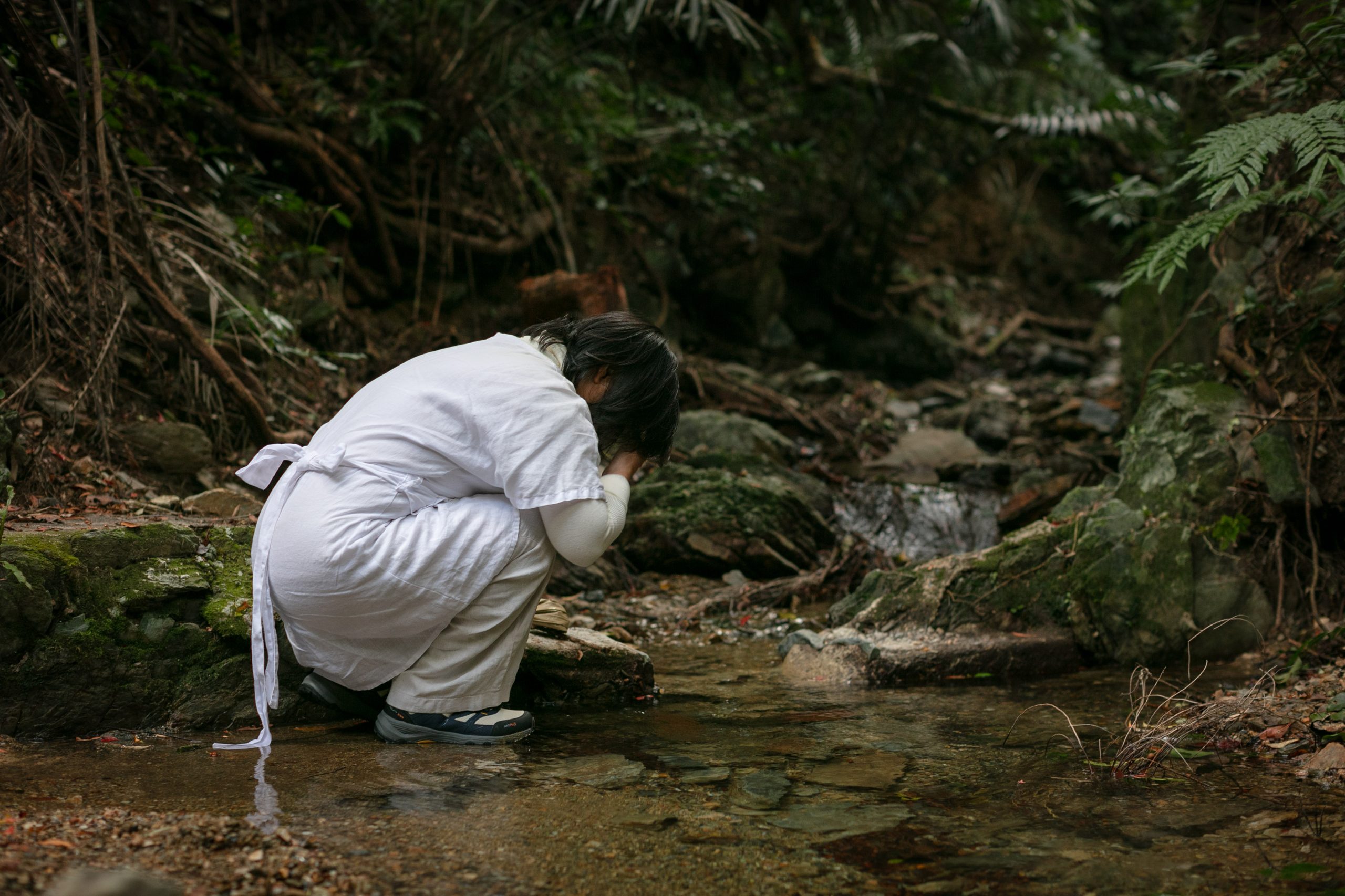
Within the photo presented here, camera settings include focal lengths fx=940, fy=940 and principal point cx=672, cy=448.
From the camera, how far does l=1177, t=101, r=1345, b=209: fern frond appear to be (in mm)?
2660

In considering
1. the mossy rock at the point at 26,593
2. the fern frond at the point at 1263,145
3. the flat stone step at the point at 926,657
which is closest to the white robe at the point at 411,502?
the mossy rock at the point at 26,593

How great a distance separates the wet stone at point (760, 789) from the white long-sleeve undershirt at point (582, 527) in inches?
24.0

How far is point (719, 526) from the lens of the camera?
16.1 ft

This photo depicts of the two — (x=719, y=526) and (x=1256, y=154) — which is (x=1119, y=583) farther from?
(x=719, y=526)

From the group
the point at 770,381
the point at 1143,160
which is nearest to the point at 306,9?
the point at 770,381

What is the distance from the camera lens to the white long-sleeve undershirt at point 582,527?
7.22 ft

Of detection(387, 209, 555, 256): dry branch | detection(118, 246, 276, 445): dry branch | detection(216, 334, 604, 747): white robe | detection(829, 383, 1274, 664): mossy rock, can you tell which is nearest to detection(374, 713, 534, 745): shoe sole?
detection(216, 334, 604, 747): white robe

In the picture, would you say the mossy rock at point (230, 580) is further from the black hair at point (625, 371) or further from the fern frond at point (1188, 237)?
the fern frond at point (1188, 237)

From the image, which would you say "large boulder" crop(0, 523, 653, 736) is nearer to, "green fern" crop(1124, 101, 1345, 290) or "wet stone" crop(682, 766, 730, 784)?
"wet stone" crop(682, 766, 730, 784)

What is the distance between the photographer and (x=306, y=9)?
21.1 ft

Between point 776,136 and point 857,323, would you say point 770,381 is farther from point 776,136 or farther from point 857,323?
point 776,136

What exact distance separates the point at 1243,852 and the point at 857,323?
848 cm

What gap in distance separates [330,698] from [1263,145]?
306 centimetres

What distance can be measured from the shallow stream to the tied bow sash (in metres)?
0.12
